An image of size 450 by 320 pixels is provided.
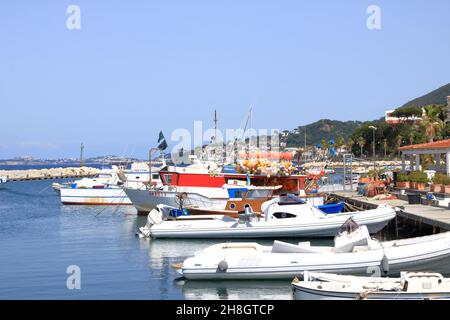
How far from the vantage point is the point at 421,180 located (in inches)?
1630

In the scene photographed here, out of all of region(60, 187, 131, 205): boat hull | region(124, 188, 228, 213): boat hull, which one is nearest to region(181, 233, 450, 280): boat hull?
region(124, 188, 228, 213): boat hull

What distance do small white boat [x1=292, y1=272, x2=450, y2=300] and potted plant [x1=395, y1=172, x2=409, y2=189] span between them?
27207 millimetres

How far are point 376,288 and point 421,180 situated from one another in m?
27.0

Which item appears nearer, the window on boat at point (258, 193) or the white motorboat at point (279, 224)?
the white motorboat at point (279, 224)

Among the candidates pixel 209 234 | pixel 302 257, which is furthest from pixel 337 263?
pixel 209 234

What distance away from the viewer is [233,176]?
1802 inches

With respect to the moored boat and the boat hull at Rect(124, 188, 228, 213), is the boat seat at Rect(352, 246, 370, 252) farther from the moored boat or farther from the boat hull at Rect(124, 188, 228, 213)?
the moored boat

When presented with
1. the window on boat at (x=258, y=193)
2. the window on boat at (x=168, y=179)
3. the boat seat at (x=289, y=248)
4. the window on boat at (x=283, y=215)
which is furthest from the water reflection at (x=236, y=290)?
the window on boat at (x=168, y=179)

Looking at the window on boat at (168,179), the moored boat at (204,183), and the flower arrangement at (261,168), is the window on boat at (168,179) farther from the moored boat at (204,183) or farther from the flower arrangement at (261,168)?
the flower arrangement at (261,168)

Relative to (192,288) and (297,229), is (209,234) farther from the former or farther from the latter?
(192,288)

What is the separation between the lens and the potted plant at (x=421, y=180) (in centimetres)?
4066

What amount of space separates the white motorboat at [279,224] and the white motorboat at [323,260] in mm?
9229

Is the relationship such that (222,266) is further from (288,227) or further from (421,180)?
(421,180)
